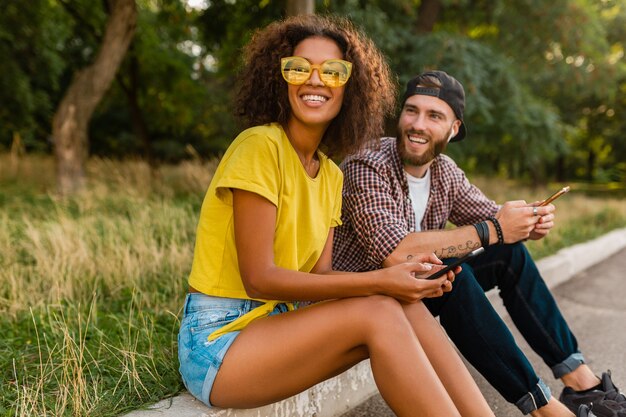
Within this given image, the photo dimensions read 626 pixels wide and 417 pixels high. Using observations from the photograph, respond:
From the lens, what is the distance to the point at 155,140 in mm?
19578

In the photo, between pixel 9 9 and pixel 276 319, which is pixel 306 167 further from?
pixel 9 9

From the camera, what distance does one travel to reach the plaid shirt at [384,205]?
8.59ft

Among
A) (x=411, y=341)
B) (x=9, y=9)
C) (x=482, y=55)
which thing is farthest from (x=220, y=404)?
(x=9, y=9)

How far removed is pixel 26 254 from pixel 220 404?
282 centimetres

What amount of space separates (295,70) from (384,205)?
0.81 metres

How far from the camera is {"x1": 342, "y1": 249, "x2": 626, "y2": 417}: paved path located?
283cm

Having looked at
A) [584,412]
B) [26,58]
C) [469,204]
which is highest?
[26,58]

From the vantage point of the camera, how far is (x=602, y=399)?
2469mm

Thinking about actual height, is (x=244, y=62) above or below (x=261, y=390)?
above

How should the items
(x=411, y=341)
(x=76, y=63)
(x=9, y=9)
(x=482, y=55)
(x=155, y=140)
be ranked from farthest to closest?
1. (x=155, y=140)
2. (x=76, y=63)
3. (x=9, y=9)
4. (x=482, y=55)
5. (x=411, y=341)

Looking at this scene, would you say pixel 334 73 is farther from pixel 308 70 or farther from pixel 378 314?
pixel 378 314

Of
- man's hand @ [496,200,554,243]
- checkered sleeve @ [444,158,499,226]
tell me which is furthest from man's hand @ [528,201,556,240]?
checkered sleeve @ [444,158,499,226]

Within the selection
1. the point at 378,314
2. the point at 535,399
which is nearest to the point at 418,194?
the point at 535,399

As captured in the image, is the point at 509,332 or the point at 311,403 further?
the point at 311,403
